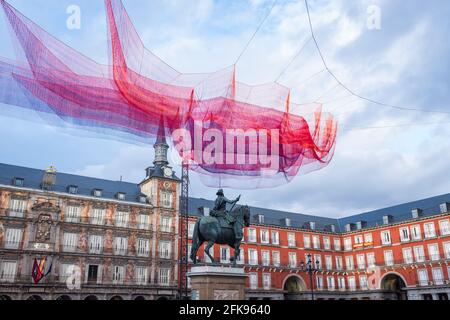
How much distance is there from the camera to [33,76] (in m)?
7.46

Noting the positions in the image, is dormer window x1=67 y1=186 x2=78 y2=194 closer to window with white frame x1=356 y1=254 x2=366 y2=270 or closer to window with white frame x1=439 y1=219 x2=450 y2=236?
window with white frame x1=356 y1=254 x2=366 y2=270

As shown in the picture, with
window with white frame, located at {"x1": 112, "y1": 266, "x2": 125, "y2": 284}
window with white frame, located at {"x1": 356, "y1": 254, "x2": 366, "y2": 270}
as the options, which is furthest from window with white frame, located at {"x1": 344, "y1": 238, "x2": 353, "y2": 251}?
window with white frame, located at {"x1": 112, "y1": 266, "x2": 125, "y2": 284}

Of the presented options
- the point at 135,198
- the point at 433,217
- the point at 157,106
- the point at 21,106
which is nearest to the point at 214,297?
the point at 157,106

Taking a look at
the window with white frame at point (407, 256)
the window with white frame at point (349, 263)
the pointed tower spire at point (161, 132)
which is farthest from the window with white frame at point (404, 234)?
the pointed tower spire at point (161, 132)

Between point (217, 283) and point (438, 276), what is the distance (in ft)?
157

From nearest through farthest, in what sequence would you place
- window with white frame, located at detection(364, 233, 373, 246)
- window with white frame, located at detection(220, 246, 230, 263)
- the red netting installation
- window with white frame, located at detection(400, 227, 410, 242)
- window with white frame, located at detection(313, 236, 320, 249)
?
the red netting installation < window with white frame, located at detection(220, 246, 230, 263) < window with white frame, located at detection(400, 227, 410, 242) < window with white frame, located at detection(364, 233, 373, 246) < window with white frame, located at detection(313, 236, 320, 249)

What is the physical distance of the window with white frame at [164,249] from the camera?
50.0 meters

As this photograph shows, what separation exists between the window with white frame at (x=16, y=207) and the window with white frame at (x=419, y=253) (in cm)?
4915

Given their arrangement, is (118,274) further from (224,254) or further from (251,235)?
(251,235)

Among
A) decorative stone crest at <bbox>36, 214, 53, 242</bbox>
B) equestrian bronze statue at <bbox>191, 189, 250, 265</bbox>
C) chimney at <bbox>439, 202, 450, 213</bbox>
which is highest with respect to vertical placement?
chimney at <bbox>439, 202, 450, 213</bbox>

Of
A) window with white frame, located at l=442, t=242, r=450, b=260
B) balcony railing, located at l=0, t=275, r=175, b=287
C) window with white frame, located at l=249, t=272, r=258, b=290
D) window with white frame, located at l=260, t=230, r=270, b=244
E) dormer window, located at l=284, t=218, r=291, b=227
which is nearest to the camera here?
balcony railing, located at l=0, t=275, r=175, b=287

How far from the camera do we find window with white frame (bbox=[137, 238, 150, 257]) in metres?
48.8

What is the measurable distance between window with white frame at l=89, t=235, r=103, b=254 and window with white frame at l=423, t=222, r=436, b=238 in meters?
41.9
